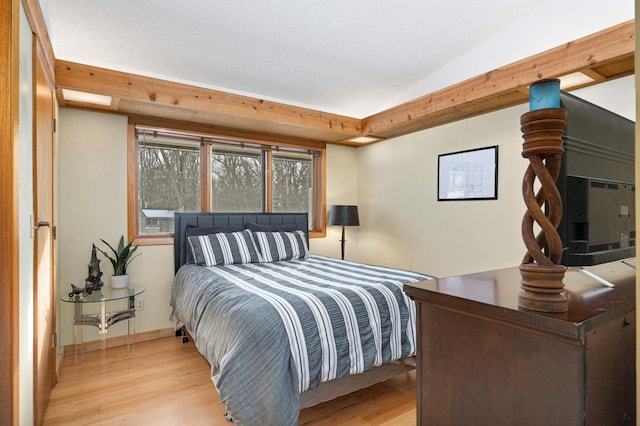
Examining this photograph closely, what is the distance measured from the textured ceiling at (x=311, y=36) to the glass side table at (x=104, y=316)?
→ 1.85 metres

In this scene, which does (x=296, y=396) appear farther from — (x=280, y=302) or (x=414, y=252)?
(x=414, y=252)

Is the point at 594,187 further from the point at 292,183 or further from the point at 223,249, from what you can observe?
the point at 292,183

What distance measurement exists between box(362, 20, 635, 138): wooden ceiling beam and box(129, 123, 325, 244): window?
1.05 metres

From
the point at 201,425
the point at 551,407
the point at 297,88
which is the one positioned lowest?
the point at 201,425

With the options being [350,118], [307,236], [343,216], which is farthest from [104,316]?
[350,118]

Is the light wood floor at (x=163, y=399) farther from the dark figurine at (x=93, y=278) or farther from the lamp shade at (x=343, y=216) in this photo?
the lamp shade at (x=343, y=216)

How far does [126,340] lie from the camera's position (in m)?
3.22

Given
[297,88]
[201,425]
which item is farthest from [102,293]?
[297,88]

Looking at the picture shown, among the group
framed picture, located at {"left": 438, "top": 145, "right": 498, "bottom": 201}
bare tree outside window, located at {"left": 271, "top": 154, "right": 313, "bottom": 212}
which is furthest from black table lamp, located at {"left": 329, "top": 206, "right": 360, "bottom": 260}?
framed picture, located at {"left": 438, "top": 145, "right": 498, "bottom": 201}

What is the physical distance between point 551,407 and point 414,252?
3304 mm

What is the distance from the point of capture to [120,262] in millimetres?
3109

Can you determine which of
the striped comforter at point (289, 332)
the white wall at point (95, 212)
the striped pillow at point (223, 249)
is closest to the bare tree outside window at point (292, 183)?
the striped pillow at point (223, 249)

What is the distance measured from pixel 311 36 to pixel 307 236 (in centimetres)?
221

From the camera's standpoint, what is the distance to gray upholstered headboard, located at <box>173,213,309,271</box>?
3.45m
